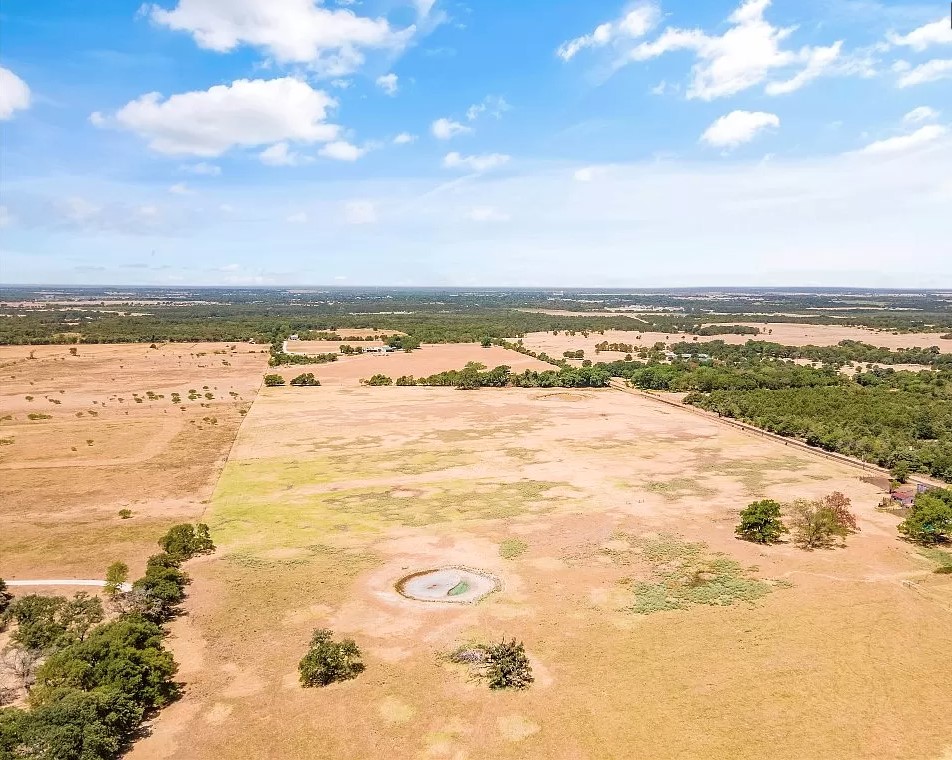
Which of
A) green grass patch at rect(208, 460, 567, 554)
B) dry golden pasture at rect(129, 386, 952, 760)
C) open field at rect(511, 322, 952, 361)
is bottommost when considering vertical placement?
dry golden pasture at rect(129, 386, 952, 760)

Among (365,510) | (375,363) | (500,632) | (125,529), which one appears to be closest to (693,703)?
(500,632)

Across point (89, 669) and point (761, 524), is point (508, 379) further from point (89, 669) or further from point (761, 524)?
point (89, 669)

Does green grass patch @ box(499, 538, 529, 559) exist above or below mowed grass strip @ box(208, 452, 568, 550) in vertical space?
below

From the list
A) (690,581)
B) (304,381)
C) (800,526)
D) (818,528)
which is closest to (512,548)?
(690,581)

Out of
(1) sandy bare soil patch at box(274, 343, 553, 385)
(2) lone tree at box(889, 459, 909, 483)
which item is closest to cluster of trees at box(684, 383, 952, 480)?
(2) lone tree at box(889, 459, 909, 483)

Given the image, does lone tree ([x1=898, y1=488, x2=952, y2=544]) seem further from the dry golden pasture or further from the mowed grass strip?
the mowed grass strip

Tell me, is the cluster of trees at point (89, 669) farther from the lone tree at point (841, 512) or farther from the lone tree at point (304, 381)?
the lone tree at point (304, 381)
